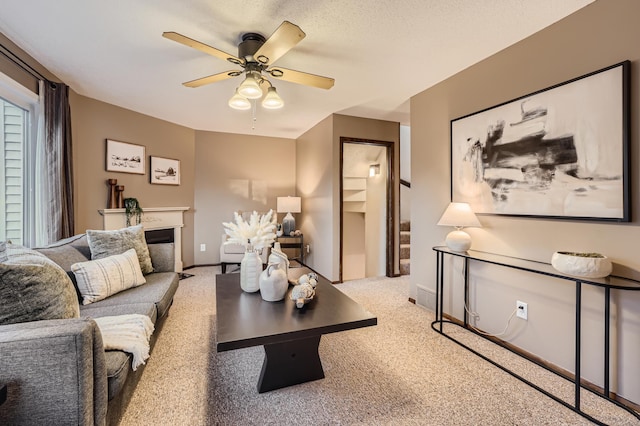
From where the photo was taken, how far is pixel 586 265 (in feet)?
5.16

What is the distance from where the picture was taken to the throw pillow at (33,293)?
1.20 metres

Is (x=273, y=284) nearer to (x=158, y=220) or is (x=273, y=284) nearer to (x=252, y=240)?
(x=252, y=240)

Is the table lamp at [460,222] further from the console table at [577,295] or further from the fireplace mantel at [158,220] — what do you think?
the fireplace mantel at [158,220]

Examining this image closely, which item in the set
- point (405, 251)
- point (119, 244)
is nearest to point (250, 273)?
point (119, 244)

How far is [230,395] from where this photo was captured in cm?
170

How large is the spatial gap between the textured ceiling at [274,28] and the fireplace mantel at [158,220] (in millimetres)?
1475

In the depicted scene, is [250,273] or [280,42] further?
[250,273]

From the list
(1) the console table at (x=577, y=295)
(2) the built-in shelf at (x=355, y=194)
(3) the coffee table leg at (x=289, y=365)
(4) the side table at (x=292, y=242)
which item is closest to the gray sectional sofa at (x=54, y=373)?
(3) the coffee table leg at (x=289, y=365)

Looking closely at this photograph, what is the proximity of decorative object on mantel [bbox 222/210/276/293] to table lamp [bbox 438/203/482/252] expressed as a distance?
4.82ft

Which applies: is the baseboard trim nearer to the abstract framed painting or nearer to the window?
the abstract framed painting

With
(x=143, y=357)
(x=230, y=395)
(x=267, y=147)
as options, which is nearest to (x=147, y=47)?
(x=143, y=357)

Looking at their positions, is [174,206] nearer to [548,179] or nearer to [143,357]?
[143,357]

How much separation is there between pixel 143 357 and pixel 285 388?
2.69ft

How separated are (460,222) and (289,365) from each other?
170 centimetres
